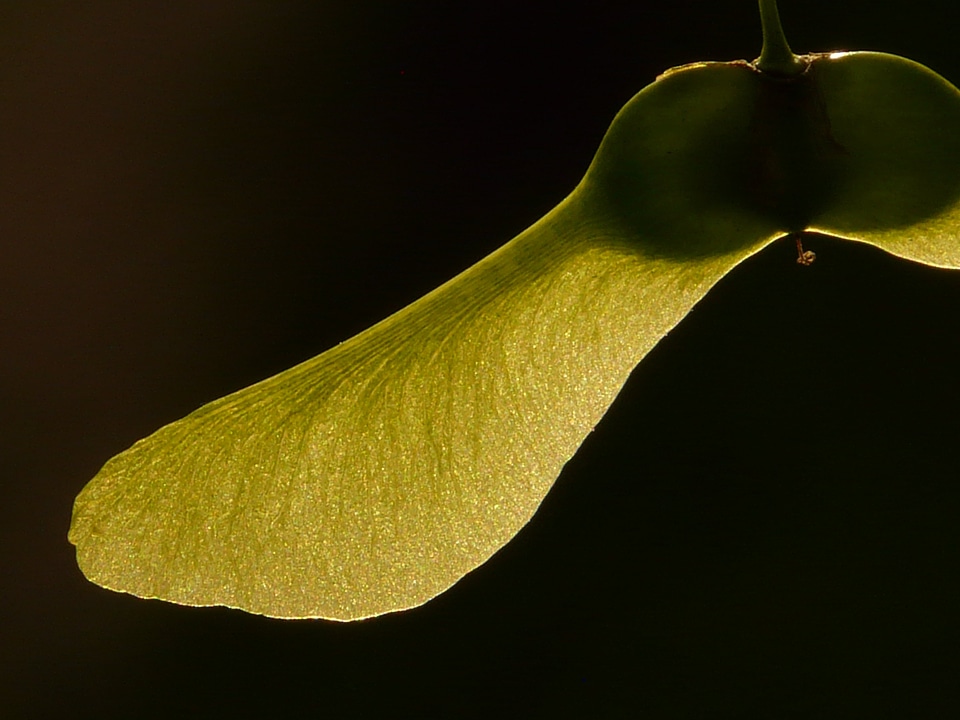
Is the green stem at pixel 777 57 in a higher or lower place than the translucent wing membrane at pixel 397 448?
higher

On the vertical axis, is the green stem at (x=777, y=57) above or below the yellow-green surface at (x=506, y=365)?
above

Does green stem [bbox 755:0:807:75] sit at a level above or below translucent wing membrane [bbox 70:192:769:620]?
above

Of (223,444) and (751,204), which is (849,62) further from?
(223,444)

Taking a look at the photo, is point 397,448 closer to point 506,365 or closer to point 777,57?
point 506,365

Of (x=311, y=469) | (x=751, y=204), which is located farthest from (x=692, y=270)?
(x=311, y=469)

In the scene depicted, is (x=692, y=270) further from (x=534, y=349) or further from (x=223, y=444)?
(x=223, y=444)

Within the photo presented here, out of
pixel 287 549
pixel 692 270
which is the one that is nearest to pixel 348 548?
pixel 287 549
